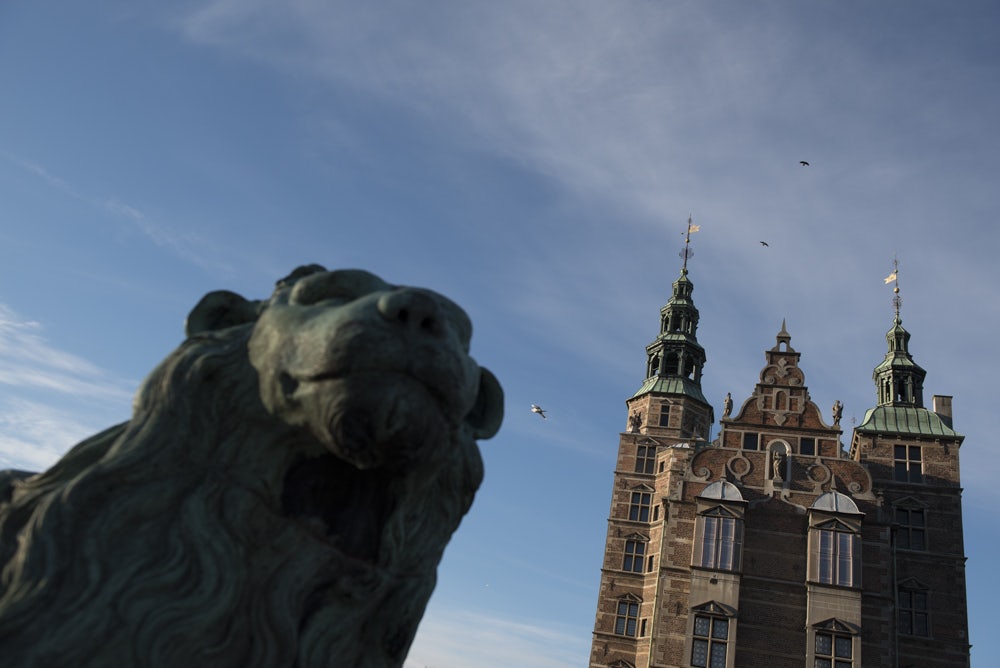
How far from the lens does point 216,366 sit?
1896mm

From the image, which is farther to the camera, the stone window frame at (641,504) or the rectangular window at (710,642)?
the stone window frame at (641,504)

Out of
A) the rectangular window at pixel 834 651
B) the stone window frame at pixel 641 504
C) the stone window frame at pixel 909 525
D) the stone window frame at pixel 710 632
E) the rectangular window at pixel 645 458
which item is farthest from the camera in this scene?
the rectangular window at pixel 645 458

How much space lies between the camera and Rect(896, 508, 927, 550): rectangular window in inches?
923

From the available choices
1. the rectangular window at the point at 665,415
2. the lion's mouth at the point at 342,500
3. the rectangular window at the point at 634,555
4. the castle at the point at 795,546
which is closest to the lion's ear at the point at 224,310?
the lion's mouth at the point at 342,500

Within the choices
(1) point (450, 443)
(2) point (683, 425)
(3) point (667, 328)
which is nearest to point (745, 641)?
(2) point (683, 425)

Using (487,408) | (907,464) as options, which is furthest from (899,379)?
(487,408)

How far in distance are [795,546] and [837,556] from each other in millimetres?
1109

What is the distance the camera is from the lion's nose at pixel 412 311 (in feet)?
5.80

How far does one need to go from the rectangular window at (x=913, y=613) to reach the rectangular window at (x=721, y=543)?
493 centimetres

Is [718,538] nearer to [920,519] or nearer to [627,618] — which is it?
[627,618]

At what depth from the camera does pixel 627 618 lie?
25578 mm

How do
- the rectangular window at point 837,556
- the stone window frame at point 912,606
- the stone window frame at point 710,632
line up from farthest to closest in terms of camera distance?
1. the stone window frame at point 912,606
2. the rectangular window at point 837,556
3. the stone window frame at point 710,632

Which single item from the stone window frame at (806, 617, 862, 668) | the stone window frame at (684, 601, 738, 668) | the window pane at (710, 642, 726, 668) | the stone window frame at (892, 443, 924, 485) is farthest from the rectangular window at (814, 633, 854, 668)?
the stone window frame at (892, 443, 924, 485)

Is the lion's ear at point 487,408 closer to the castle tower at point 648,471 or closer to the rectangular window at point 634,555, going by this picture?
the castle tower at point 648,471
